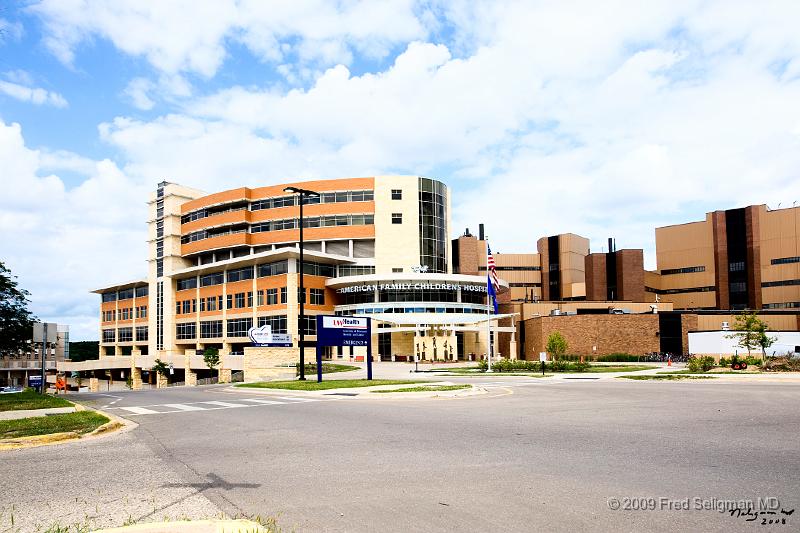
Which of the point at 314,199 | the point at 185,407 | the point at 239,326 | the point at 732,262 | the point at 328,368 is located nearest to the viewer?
the point at 185,407

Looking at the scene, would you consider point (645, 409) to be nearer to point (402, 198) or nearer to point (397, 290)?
point (397, 290)

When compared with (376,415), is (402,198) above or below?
above

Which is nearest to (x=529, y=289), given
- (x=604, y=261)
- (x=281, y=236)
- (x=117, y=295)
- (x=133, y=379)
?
(x=604, y=261)

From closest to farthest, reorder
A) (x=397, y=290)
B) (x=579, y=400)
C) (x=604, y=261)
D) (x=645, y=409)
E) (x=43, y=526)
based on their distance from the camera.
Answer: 1. (x=43, y=526)
2. (x=645, y=409)
3. (x=579, y=400)
4. (x=397, y=290)
5. (x=604, y=261)

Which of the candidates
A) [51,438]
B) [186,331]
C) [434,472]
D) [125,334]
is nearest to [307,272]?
[186,331]

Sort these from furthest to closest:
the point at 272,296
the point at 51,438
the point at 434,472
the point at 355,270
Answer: the point at 355,270, the point at 272,296, the point at 51,438, the point at 434,472

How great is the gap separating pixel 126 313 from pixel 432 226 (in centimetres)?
5966

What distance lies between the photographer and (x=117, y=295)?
4515 inches

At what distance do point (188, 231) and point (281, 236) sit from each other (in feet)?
69.2

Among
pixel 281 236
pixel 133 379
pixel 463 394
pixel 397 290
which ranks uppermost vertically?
pixel 281 236

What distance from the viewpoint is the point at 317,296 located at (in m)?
81.7

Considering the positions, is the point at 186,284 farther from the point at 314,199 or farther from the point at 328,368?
the point at 328,368

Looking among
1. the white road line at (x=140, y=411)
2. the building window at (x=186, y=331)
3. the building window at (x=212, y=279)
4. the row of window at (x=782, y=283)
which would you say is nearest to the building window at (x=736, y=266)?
the row of window at (x=782, y=283)

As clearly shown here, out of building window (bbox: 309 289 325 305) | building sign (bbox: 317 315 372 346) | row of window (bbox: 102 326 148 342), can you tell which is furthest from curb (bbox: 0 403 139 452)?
row of window (bbox: 102 326 148 342)
